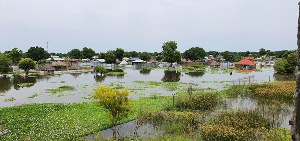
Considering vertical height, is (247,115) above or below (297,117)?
below

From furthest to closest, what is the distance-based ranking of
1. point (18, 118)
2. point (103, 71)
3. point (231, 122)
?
point (103, 71)
point (18, 118)
point (231, 122)

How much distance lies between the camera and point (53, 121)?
52.9 ft

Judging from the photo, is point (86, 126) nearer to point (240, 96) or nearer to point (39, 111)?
point (39, 111)

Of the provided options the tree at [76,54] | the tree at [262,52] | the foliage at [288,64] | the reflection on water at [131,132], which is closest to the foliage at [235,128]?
the reflection on water at [131,132]

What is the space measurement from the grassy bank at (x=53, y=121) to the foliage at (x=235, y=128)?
463cm

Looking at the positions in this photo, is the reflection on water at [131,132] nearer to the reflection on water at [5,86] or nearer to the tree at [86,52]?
the reflection on water at [5,86]

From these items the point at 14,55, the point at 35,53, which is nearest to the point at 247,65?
the point at 14,55

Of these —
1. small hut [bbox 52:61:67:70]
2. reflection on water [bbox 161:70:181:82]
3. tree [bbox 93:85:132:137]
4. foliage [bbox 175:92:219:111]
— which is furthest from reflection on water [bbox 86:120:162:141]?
small hut [bbox 52:61:67:70]

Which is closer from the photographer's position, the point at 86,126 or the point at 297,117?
the point at 297,117

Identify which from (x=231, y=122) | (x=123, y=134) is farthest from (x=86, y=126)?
(x=231, y=122)

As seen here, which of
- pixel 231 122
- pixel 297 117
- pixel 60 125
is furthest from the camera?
pixel 60 125

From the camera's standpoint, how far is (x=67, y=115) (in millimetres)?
17625

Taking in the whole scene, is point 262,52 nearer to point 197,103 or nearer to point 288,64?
point 288,64

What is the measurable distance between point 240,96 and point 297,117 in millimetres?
23022
